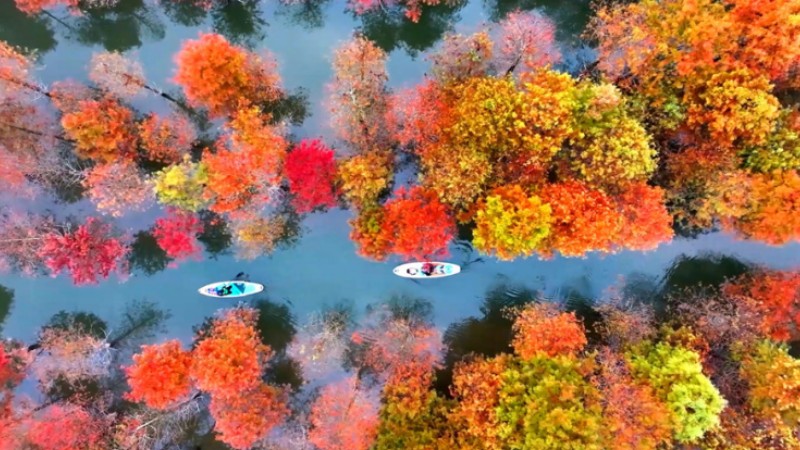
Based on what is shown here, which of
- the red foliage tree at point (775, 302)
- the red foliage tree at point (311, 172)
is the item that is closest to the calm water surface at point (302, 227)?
the red foliage tree at point (775, 302)

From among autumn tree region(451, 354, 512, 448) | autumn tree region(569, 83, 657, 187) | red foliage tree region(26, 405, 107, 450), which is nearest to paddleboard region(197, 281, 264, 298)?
red foliage tree region(26, 405, 107, 450)

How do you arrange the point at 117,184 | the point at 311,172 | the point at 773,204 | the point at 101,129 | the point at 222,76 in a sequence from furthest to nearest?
the point at 117,184, the point at 311,172, the point at 101,129, the point at 222,76, the point at 773,204

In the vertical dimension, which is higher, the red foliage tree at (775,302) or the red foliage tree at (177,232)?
the red foliage tree at (177,232)

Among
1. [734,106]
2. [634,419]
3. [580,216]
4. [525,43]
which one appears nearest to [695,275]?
[634,419]

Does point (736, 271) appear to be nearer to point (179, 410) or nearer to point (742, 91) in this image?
point (742, 91)

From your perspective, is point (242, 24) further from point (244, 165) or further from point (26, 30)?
point (26, 30)

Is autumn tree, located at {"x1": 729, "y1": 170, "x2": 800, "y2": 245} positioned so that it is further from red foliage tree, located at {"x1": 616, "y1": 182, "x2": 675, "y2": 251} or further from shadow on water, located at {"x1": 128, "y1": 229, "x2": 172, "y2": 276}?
shadow on water, located at {"x1": 128, "y1": 229, "x2": 172, "y2": 276}

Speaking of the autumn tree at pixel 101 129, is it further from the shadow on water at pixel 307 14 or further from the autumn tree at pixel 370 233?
the autumn tree at pixel 370 233
